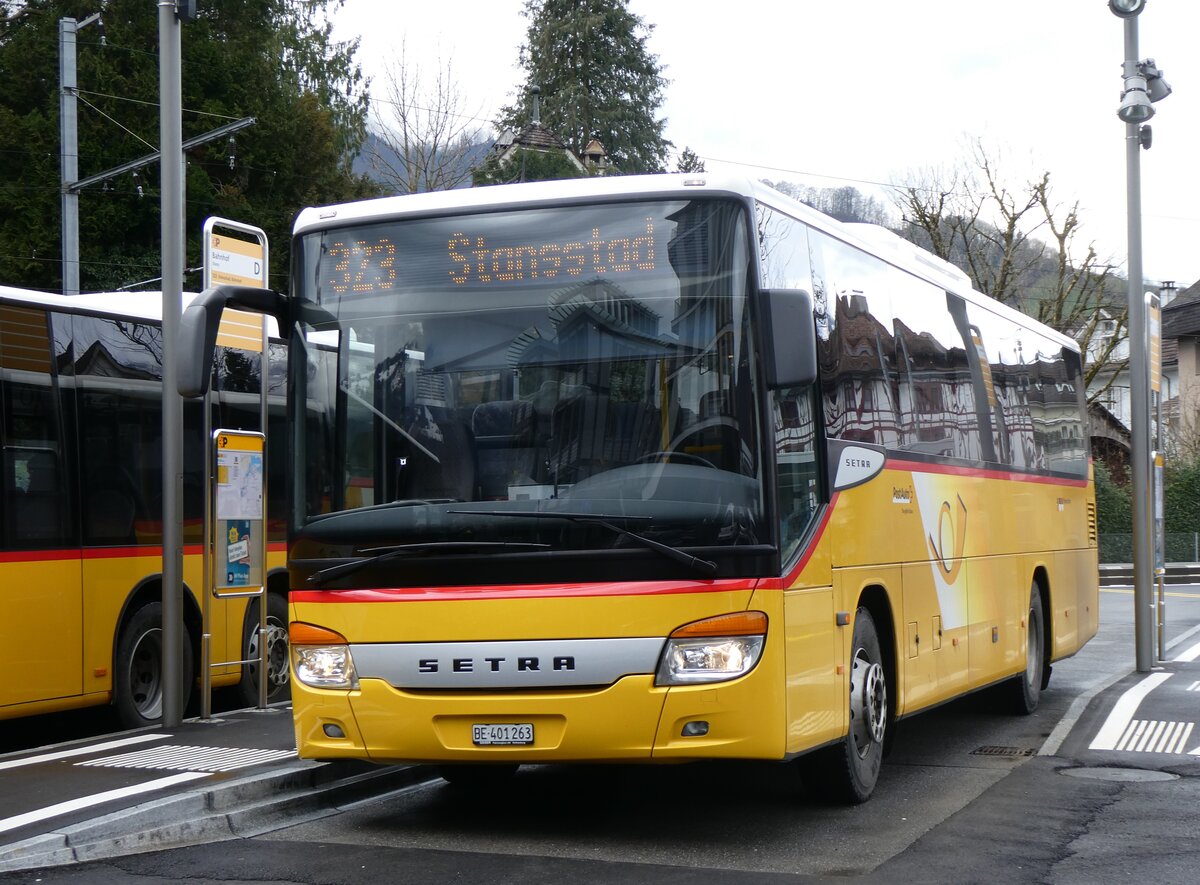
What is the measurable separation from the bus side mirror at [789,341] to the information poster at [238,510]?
5.37 metres

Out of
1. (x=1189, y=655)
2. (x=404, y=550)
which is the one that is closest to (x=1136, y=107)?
(x=1189, y=655)

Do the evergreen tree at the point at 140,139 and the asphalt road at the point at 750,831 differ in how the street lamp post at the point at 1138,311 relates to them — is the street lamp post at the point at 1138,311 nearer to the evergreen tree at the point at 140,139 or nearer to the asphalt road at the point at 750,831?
the asphalt road at the point at 750,831

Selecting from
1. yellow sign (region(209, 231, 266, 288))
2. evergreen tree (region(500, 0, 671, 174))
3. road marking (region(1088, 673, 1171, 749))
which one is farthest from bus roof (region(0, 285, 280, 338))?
evergreen tree (region(500, 0, 671, 174))

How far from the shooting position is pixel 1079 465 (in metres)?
16.0

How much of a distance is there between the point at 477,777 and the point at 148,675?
11.4 ft

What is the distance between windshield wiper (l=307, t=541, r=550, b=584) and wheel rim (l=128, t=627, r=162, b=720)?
458 cm

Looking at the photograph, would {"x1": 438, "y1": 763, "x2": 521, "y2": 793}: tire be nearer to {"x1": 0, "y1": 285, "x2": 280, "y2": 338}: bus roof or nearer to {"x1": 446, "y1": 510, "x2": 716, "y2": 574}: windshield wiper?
{"x1": 446, "y1": 510, "x2": 716, "y2": 574}: windshield wiper

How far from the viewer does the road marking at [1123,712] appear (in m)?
11.5

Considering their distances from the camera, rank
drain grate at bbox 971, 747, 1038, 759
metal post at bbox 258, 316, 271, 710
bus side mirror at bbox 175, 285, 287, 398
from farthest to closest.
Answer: metal post at bbox 258, 316, 271, 710, drain grate at bbox 971, 747, 1038, 759, bus side mirror at bbox 175, 285, 287, 398

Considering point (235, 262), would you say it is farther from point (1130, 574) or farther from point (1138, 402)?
point (1130, 574)

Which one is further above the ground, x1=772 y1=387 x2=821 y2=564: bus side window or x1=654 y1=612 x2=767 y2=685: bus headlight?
x1=772 y1=387 x2=821 y2=564: bus side window

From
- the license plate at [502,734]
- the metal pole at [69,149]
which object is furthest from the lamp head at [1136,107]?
the metal pole at [69,149]

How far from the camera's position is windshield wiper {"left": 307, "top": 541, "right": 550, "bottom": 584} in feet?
24.2

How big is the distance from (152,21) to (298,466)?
3486cm
